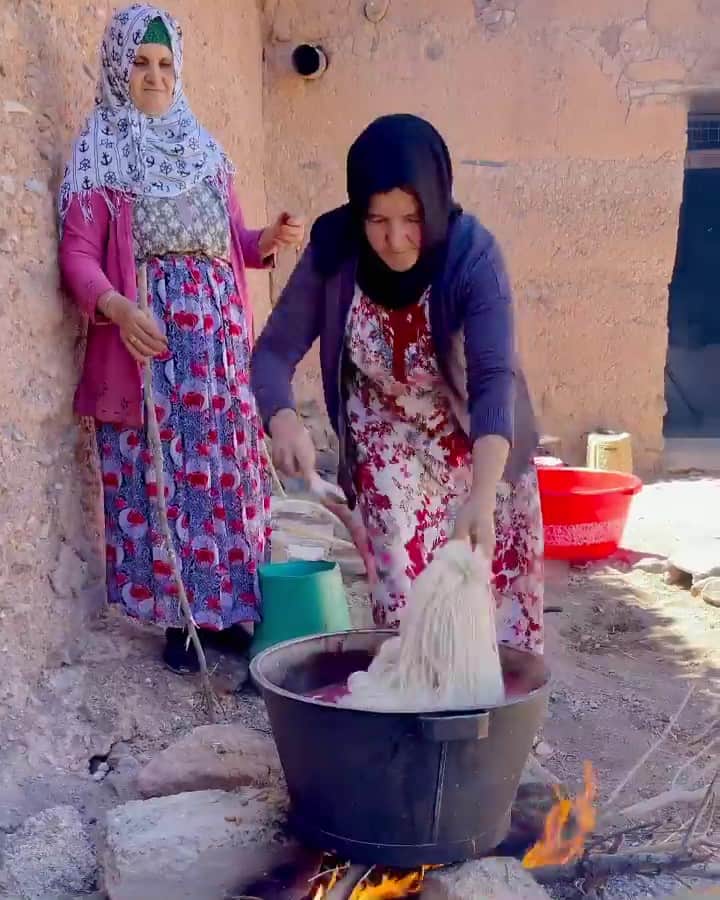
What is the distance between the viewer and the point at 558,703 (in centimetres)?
327

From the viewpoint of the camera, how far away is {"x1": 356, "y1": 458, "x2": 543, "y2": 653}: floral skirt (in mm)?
2467

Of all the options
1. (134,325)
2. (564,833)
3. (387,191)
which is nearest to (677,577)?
(564,833)

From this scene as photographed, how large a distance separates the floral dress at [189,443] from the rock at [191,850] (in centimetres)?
97

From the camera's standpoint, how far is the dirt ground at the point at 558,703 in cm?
253

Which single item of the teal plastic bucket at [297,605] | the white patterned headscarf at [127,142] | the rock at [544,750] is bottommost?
the rock at [544,750]

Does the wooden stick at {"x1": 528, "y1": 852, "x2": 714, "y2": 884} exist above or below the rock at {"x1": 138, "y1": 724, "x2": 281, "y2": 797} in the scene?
below

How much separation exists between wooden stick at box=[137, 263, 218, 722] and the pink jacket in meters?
0.04

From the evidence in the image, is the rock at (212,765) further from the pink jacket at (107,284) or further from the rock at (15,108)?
the rock at (15,108)

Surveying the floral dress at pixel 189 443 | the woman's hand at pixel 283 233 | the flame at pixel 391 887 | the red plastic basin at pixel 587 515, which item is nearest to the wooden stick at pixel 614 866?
the flame at pixel 391 887

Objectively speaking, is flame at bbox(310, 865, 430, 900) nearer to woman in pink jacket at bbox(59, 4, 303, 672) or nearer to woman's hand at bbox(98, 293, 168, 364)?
woman in pink jacket at bbox(59, 4, 303, 672)

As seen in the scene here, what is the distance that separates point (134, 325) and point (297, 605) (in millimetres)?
890

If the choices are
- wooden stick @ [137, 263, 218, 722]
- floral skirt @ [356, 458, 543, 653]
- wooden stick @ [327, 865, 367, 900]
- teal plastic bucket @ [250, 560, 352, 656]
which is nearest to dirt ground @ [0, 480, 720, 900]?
wooden stick @ [137, 263, 218, 722]

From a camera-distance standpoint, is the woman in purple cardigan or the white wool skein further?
the woman in purple cardigan

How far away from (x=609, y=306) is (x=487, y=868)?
16.0ft
